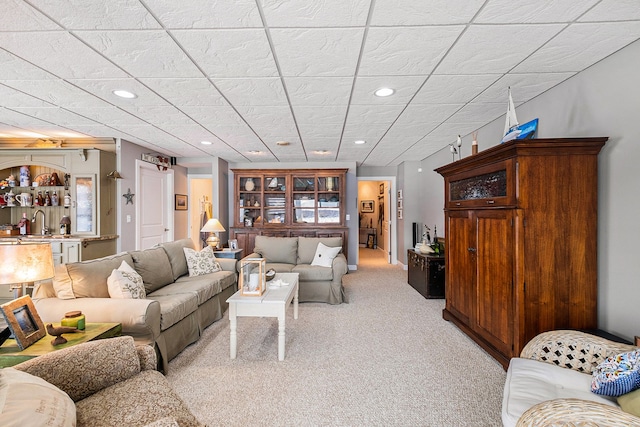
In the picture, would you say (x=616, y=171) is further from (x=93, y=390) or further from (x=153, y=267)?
(x=153, y=267)

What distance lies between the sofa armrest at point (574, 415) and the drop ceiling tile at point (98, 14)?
2.68 m

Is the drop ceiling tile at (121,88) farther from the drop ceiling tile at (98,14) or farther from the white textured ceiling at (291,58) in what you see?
the drop ceiling tile at (98,14)

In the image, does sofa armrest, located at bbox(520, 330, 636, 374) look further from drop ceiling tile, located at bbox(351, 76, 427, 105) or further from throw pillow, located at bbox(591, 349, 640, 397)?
drop ceiling tile, located at bbox(351, 76, 427, 105)

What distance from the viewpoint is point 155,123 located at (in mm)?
3840

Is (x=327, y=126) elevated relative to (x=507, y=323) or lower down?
elevated

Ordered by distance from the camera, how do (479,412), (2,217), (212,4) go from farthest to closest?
1. (2,217)
2. (479,412)
3. (212,4)

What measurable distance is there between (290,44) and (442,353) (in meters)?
2.85

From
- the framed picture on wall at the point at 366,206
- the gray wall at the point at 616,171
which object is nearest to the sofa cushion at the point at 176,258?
the gray wall at the point at 616,171

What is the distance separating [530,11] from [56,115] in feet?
15.1

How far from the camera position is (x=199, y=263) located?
3.88 m

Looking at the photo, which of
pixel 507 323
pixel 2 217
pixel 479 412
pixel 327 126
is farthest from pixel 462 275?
pixel 2 217

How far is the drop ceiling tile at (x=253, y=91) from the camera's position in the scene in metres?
2.59

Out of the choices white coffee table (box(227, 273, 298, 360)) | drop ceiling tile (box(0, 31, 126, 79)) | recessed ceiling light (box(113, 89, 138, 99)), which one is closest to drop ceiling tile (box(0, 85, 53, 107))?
drop ceiling tile (box(0, 31, 126, 79))

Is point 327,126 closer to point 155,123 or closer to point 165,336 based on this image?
point 155,123
